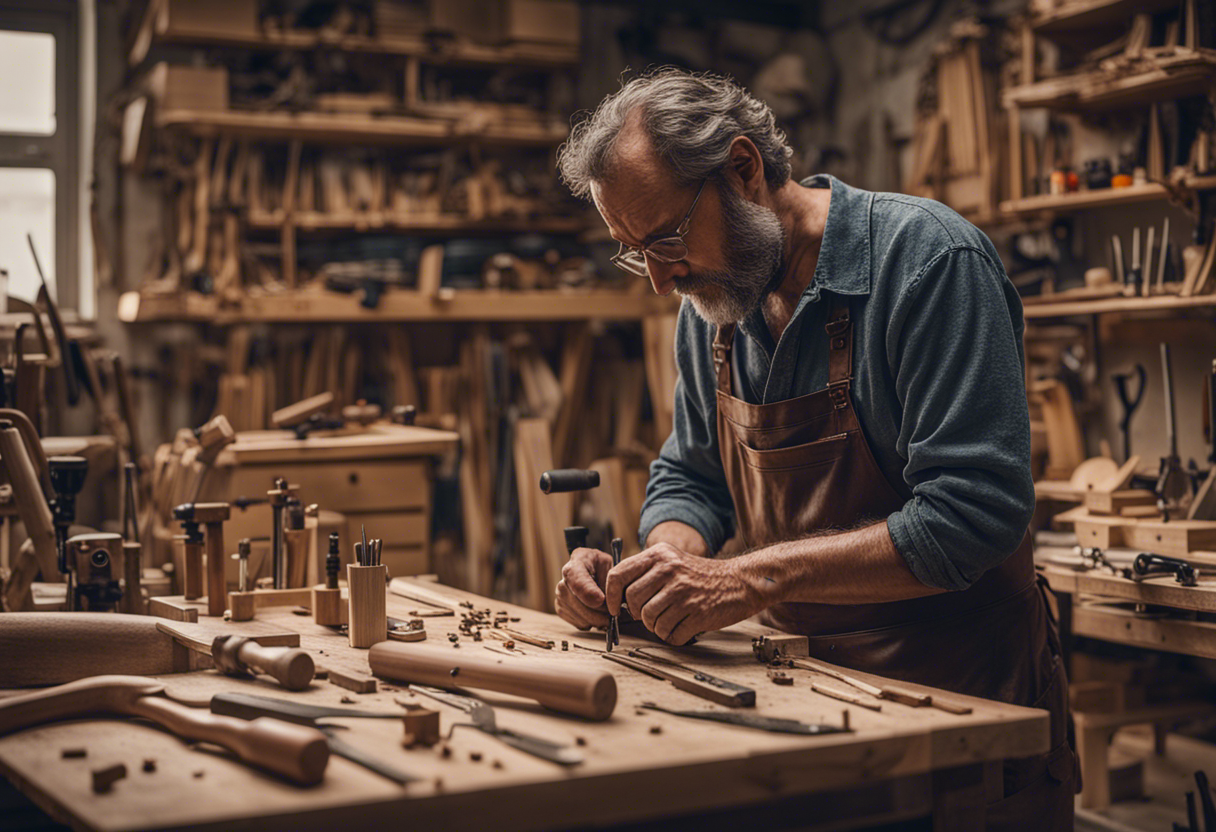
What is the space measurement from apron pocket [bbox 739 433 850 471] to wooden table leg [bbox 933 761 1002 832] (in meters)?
0.74

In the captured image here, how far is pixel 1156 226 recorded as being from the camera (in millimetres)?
4805

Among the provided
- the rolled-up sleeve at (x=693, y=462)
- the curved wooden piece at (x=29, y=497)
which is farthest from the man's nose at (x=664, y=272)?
the curved wooden piece at (x=29, y=497)

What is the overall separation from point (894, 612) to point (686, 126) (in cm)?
100

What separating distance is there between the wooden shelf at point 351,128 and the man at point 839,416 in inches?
150

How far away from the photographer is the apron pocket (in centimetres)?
223

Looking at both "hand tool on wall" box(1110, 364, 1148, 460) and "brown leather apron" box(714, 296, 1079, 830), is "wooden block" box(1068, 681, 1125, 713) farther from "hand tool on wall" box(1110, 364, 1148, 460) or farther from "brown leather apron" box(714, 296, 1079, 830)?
"brown leather apron" box(714, 296, 1079, 830)

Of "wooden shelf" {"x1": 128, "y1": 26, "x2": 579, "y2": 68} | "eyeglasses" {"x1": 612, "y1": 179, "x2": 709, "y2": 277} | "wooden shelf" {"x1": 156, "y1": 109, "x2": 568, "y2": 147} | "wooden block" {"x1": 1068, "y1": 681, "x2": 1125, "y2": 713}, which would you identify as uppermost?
"wooden shelf" {"x1": 128, "y1": 26, "x2": 579, "y2": 68}

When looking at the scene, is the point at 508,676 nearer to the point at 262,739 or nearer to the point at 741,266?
the point at 262,739

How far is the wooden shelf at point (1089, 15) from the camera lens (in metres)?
4.52

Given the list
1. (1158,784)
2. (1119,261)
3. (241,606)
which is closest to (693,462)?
(241,606)

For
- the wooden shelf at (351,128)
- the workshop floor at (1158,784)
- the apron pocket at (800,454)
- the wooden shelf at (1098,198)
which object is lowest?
the workshop floor at (1158,784)

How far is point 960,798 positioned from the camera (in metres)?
1.62

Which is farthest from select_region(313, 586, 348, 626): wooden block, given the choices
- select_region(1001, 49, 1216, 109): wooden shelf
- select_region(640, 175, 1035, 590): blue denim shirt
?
select_region(1001, 49, 1216, 109): wooden shelf

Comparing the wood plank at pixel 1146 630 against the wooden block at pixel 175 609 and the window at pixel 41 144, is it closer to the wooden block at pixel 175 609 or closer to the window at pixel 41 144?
the wooden block at pixel 175 609
